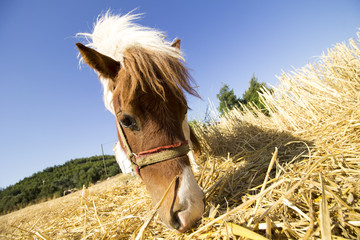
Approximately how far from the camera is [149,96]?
1.32 m

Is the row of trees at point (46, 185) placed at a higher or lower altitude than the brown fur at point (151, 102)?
higher

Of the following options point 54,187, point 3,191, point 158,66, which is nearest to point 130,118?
point 158,66

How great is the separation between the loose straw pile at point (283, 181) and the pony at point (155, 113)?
0.21 m

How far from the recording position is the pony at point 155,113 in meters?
1.08

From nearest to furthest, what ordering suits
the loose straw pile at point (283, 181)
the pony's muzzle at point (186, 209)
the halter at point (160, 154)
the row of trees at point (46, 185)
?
the loose straw pile at point (283, 181) < the pony's muzzle at point (186, 209) < the halter at point (160, 154) < the row of trees at point (46, 185)

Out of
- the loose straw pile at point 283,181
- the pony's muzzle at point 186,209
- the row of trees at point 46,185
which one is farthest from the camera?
the row of trees at point 46,185

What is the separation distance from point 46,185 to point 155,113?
72.7ft

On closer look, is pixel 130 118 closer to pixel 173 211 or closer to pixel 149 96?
pixel 149 96

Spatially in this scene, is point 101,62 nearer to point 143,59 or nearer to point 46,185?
point 143,59

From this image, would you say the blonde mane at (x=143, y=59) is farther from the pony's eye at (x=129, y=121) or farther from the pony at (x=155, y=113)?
the pony's eye at (x=129, y=121)

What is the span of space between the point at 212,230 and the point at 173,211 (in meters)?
0.28

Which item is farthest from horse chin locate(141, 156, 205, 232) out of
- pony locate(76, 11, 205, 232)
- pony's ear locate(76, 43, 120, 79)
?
pony's ear locate(76, 43, 120, 79)

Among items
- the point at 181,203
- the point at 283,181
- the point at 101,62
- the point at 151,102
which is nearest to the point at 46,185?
the point at 101,62

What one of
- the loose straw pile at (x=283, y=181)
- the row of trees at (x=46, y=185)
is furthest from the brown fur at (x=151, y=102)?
the row of trees at (x=46, y=185)
